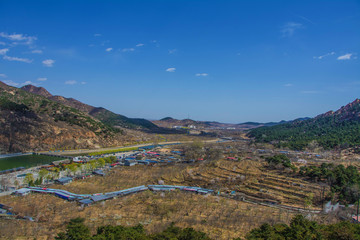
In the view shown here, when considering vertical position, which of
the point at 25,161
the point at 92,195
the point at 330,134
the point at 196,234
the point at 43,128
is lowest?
the point at 25,161

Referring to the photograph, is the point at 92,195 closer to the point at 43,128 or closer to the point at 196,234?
the point at 196,234

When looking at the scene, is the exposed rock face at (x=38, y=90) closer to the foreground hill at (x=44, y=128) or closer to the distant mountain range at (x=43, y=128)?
the distant mountain range at (x=43, y=128)

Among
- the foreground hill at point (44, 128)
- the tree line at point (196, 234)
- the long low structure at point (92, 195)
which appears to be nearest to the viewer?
the tree line at point (196, 234)

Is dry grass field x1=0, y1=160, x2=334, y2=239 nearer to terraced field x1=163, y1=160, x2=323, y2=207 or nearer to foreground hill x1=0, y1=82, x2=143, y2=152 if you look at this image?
terraced field x1=163, y1=160, x2=323, y2=207

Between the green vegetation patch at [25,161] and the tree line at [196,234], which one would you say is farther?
the green vegetation patch at [25,161]

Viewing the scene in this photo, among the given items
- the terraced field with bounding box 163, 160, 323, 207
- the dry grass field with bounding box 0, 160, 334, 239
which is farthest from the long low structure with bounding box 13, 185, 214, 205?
the terraced field with bounding box 163, 160, 323, 207

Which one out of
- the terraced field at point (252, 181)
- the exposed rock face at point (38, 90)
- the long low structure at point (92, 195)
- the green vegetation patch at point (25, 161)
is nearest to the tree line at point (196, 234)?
the long low structure at point (92, 195)

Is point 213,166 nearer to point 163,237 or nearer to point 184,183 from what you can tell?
point 184,183

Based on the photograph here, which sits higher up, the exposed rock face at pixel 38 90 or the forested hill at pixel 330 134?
the exposed rock face at pixel 38 90

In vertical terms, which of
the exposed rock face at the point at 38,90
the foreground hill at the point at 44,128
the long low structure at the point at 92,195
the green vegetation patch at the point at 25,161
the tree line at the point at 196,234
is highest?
the exposed rock face at the point at 38,90

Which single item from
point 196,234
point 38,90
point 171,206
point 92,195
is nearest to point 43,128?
point 92,195
